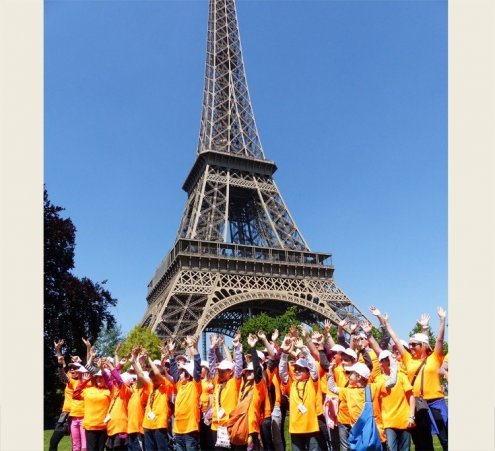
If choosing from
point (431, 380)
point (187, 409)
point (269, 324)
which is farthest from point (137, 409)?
point (269, 324)

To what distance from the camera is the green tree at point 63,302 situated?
2252cm

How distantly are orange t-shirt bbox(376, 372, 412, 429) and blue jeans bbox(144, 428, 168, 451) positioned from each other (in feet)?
11.4

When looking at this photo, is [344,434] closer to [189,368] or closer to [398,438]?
[398,438]

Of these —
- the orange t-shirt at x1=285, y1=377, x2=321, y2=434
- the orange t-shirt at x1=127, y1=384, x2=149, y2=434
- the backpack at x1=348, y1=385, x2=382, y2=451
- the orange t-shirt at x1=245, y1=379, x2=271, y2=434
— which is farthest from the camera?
the orange t-shirt at x1=127, y1=384, x2=149, y2=434

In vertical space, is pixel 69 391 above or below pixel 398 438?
below

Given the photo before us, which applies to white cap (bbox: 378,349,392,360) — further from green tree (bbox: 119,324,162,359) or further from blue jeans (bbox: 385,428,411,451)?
green tree (bbox: 119,324,162,359)

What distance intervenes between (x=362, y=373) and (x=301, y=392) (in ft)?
3.47

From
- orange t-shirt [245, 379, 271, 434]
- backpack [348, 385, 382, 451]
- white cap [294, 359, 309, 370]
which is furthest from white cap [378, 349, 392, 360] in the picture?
orange t-shirt [245, 379, 271, 434]

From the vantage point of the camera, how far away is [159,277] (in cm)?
4466

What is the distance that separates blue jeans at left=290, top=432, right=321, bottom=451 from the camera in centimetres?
704

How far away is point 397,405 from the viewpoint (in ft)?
21.5

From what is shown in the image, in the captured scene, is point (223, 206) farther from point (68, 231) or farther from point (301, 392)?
A: point (301, 392)

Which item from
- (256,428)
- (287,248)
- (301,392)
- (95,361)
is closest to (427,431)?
(301,392)

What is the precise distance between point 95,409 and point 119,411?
421 mm
